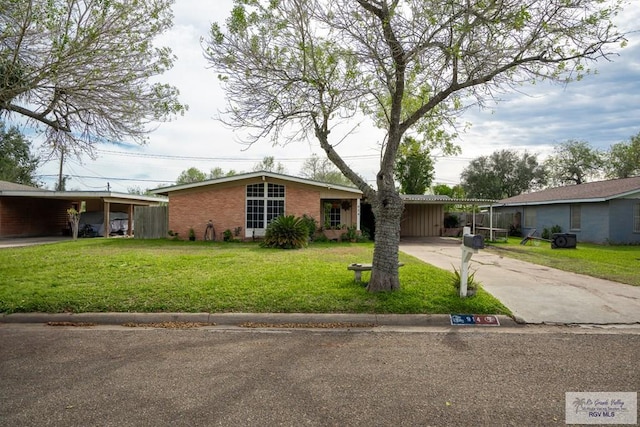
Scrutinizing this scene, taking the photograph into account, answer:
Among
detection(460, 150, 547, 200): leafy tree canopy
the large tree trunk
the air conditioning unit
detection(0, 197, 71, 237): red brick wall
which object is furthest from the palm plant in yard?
detection(460, 150, 547, 200): leafy tree canopy

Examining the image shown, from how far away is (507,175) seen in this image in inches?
1688

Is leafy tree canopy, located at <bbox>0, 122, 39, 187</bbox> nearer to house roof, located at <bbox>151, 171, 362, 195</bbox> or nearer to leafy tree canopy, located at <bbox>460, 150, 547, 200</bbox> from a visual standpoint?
house roof, located at <bbox>151, 171, 362, 195</bbox>

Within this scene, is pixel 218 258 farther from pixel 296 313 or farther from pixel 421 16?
pixel 421 16

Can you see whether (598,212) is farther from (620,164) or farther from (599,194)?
(620,164)

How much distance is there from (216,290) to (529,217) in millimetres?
25436

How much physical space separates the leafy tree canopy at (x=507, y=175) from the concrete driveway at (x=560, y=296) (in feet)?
116

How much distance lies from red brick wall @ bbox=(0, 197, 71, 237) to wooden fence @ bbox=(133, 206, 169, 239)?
28.6 ft

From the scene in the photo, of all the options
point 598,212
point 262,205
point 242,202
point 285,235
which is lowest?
point 285,235

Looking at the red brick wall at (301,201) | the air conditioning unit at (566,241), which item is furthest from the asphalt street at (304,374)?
the red brick wall at (301,201)

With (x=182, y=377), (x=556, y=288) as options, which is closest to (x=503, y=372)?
(x=182, y=377)

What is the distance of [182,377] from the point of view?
363 cm

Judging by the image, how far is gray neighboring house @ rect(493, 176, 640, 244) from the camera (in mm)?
18703

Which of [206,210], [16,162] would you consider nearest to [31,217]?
[16,162]
